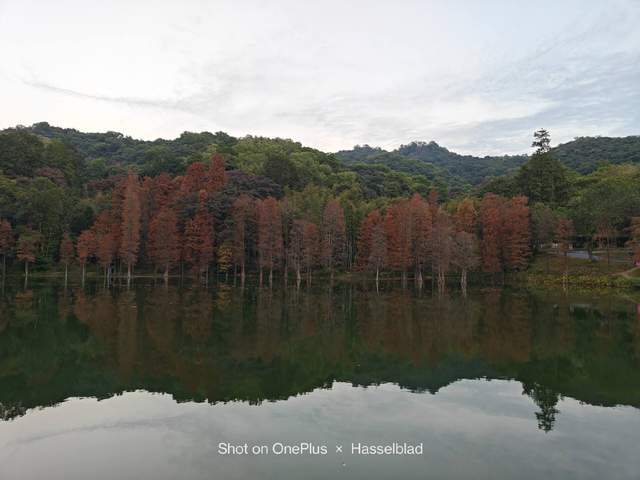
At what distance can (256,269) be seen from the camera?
2886 inches

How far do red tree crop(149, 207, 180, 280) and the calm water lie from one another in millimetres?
30635

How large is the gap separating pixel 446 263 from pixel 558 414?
45507 mm

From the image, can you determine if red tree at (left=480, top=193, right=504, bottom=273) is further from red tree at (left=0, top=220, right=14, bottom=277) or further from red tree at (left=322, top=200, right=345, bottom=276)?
red tree at (left=0, top=220, right=14, bottom=277)

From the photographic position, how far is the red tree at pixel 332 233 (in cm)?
6775

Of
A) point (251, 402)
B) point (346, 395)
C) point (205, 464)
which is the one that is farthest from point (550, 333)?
point (205, 464)

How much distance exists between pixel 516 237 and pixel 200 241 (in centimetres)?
4087

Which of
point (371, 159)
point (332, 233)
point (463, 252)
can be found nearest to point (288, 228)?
point (332, 233)

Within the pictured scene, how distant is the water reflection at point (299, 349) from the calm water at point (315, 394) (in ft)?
0.45

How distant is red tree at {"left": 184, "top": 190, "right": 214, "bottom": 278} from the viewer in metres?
65.8

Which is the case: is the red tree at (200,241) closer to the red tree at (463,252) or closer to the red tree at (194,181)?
the red tree at (194,181)

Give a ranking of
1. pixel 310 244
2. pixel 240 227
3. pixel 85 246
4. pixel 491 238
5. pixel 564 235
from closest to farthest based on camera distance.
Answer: pixel 564 235, pixel 491 238, pixel 85 246, pixel 240 227, pixel 310 244

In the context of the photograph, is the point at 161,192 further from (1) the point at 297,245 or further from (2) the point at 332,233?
(2) the point at 332,233

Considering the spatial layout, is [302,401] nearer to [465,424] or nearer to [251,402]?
[251,402]

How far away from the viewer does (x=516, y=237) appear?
6269cm
